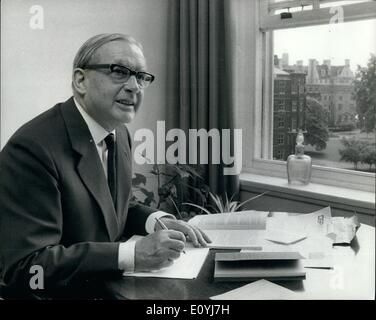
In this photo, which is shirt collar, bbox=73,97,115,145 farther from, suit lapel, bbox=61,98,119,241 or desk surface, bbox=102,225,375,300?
desk surface, bbox=102,225,375,300

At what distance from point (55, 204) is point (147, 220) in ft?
1.28

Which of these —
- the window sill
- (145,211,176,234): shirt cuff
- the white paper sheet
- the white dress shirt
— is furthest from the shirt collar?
the window sill

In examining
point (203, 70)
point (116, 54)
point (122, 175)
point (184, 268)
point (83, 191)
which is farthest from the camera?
point (203, 70)

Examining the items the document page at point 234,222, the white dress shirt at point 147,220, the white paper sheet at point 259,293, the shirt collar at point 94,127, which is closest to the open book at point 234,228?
the document page at point 234,222

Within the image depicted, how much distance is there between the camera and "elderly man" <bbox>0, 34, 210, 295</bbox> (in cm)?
100

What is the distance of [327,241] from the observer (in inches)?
48.1

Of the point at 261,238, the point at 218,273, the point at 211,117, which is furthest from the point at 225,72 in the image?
the point at 218,273

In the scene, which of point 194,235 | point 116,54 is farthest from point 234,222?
point 116,54

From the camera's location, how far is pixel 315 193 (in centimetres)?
186

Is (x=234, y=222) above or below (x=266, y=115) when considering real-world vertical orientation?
below

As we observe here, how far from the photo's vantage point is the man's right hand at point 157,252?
3.28 feet

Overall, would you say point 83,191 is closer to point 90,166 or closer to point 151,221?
point 90,166

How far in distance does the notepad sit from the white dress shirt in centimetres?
2
